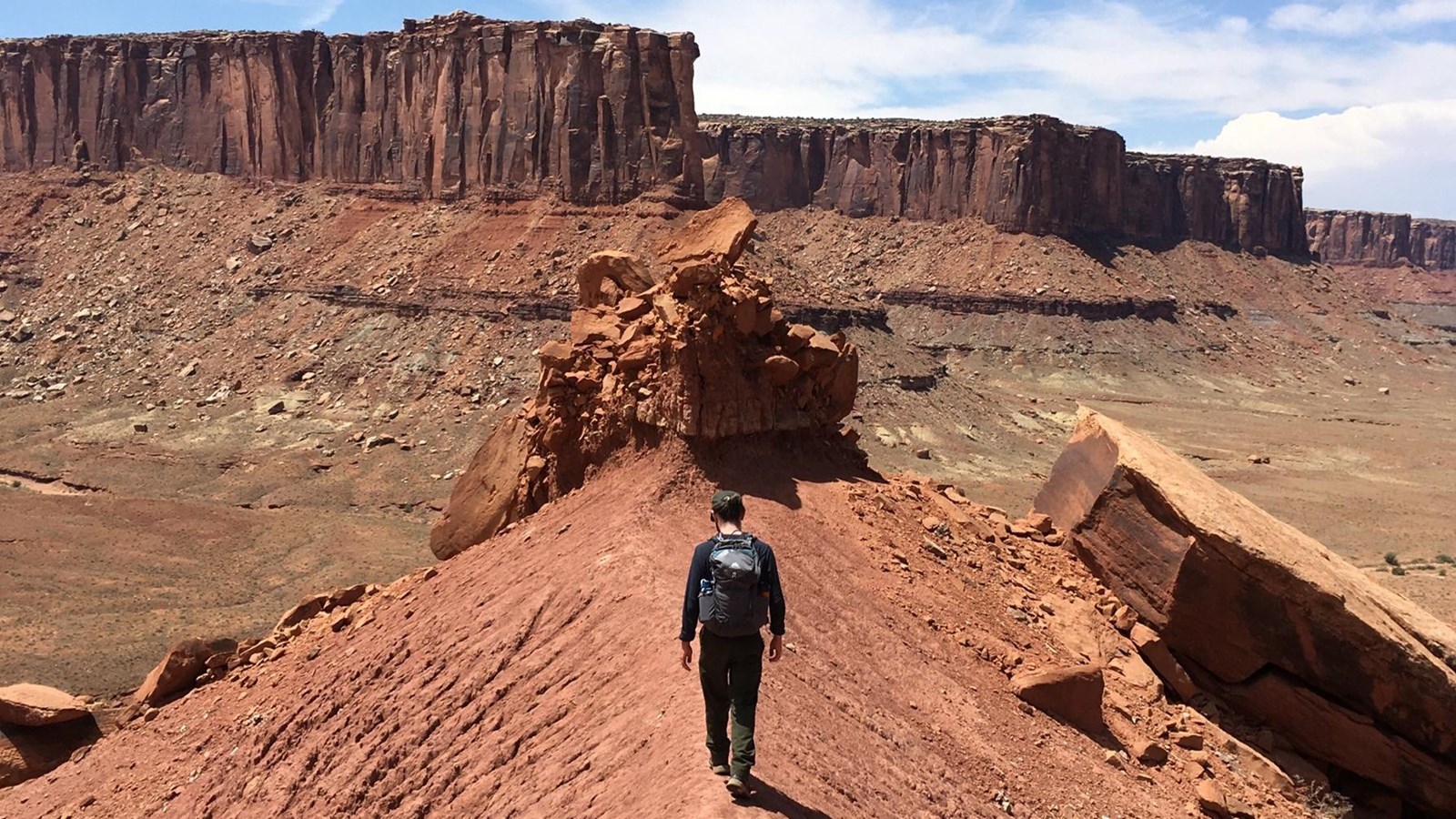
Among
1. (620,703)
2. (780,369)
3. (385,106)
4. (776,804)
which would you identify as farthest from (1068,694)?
(385,106)

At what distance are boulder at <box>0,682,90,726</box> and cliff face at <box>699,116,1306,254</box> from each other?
82.2 metres

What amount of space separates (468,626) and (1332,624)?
8473 mm

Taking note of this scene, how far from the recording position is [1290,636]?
11.8 meters

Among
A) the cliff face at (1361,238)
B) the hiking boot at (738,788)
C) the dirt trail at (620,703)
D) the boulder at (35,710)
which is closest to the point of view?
the hiking boot at (738,788)

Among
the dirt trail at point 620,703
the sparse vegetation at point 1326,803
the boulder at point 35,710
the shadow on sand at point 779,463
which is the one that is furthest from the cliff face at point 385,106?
the sparse vegetation at point 1326,803

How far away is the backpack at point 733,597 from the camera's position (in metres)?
7.20

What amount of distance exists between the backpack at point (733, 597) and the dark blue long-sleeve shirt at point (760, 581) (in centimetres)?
6

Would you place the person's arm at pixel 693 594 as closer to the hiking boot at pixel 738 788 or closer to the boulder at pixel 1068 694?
the hiking boot at pixel 738 788

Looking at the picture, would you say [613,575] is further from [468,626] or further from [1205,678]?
[1205,678]

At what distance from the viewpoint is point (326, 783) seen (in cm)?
1028

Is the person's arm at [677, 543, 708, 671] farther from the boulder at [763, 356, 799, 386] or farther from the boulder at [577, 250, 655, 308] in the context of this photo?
the boulder at [577, 250, 655, 308]

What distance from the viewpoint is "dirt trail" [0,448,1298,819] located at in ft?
27.0

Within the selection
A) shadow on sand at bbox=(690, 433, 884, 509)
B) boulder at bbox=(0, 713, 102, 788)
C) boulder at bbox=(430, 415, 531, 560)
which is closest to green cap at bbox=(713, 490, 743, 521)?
shadow on sand at bbox=(690, 433, 884, 509)

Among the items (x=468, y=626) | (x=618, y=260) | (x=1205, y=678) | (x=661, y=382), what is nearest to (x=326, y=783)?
(x=468, y=626)
